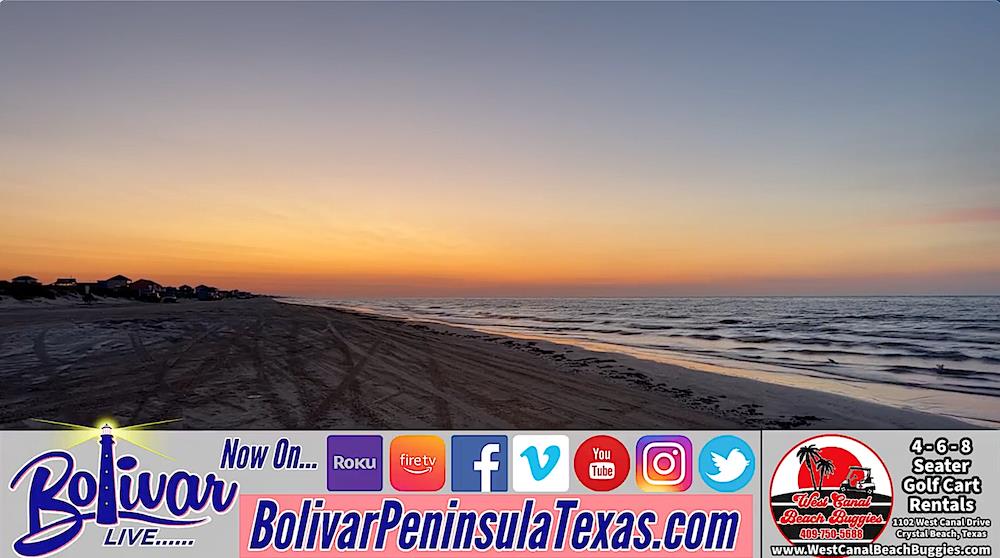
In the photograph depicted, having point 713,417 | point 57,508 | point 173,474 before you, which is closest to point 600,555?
point 173,474

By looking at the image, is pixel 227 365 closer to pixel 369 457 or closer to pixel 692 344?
pixel 369 457

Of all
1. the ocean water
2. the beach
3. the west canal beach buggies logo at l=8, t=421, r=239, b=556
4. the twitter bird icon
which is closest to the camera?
the west canal beach buggies logo at l=8, t=421, r=239, b=556

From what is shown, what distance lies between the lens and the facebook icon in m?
5.02

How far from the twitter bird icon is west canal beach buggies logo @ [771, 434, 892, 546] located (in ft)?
0.95

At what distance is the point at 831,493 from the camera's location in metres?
5.04

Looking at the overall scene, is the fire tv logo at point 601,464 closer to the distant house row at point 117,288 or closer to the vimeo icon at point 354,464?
the vimeo icon at point 354,464

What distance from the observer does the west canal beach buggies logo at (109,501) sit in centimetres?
483

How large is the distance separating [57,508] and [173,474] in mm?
991

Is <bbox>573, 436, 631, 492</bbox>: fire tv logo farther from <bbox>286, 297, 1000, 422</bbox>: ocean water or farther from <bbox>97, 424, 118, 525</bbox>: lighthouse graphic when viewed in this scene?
<bbox>286, 297, 1000, 422</bbox>: ocean water

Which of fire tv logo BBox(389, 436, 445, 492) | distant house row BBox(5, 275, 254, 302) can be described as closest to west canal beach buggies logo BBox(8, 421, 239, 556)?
fire tv logo BBox(389, 436, 445, 492)

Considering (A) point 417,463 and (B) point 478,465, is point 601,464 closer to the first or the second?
(B) point 478,465

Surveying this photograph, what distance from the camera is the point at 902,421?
10961 mm

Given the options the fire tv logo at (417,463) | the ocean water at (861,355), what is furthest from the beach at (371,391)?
the fire tv logo at (417,463)

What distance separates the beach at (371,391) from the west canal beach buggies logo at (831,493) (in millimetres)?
4193
